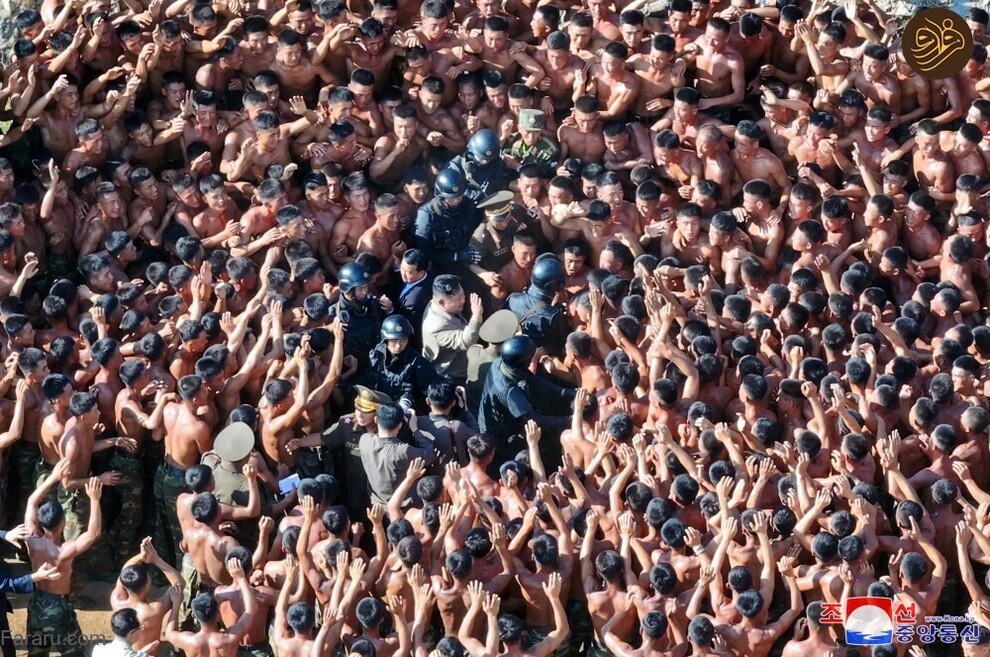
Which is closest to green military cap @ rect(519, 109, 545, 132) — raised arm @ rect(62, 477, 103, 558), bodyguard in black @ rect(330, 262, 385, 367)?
bodyguard in black @ rect(330, 262, 385, 367)

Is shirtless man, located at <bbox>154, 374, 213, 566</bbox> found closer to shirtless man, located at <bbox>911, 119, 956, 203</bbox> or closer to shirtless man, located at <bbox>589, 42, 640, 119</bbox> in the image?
shirtless man, located at <bbox>589, 42, 640, 119</bbox>

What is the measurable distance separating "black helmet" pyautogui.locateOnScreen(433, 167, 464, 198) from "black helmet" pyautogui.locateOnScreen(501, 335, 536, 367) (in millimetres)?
1706

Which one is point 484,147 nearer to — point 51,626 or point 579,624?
point 579,624

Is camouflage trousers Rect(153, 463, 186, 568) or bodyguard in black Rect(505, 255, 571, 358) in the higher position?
bodyguard in black Rect(505, 255, 571, 358)

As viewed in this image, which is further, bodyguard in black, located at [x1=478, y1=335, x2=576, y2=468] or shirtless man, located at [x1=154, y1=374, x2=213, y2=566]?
bodyguard in black, located at [x1=478, y1=335, x2=576, y2=468]

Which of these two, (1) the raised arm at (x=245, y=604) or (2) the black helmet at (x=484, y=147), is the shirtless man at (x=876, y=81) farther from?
(1) the raised arm at (x=245, y=604)

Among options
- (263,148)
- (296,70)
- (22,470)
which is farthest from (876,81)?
(22,470)

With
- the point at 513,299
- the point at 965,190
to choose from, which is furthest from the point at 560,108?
the point at 965,190

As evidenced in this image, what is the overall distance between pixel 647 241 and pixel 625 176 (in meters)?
0.76

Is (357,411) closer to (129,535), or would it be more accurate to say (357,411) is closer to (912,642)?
(129,535)

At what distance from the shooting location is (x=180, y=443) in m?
14.4

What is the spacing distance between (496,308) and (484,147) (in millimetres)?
1380

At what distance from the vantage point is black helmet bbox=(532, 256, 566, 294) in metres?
15.2

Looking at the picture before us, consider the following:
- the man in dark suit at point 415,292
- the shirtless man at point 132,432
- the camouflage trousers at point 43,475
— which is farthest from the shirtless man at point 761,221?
the camouflage trousers at point 43,475
